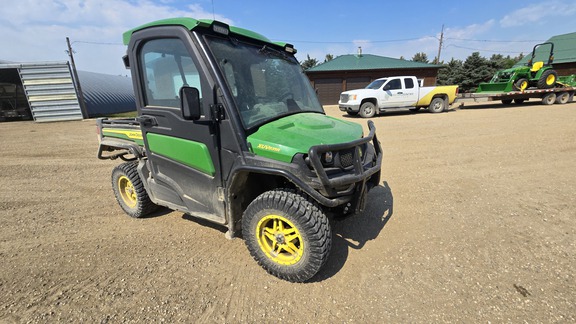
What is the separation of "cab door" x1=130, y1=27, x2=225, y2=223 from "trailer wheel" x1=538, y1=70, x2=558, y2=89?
64.7 feet

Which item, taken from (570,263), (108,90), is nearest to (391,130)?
(570,263)

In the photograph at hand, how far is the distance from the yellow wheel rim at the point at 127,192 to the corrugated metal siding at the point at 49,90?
17.0m

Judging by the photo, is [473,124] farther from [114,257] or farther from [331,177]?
[114,257]

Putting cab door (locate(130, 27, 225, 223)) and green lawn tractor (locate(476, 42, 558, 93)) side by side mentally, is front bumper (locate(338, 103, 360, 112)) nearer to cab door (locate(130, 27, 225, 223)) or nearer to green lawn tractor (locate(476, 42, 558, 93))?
green lawn tractor (locate(476, 42, 558, 93))

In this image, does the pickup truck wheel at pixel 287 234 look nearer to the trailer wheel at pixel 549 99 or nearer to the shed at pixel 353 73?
the trailer wheel at pixel 549 99

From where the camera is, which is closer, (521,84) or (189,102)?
(189,102)

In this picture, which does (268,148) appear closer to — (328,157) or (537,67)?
(328,157)

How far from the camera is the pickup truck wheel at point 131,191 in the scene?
3580 mm

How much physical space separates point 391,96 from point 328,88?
12.3 metres

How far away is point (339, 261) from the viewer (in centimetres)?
278

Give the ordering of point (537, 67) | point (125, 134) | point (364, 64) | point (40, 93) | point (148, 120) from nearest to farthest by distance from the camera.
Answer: point (148, 120) → point (125, 134) → point (537, 67) → point (40, 93) → point (364, 64)

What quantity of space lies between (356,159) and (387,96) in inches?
507

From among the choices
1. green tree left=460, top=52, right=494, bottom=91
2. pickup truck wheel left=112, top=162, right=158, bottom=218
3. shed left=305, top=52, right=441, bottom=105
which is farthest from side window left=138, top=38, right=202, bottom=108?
green tree left=460, top=52, right=494, bottom=91

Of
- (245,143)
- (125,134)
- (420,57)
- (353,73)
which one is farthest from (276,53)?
(420,57)
